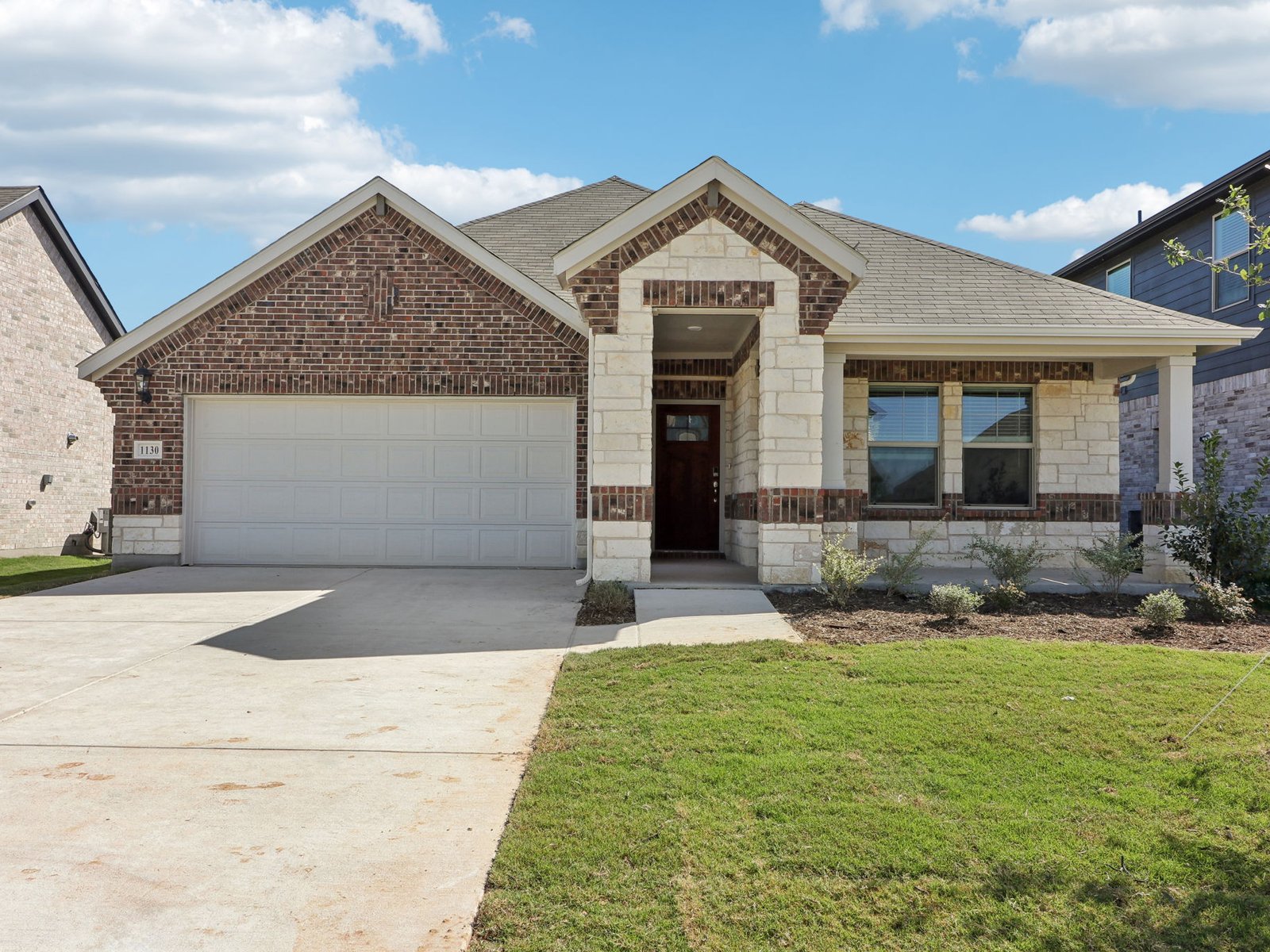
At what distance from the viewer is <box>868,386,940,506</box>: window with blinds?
41.1 feet

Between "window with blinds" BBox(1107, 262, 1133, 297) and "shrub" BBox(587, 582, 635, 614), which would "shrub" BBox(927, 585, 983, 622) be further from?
"window with blinds" BBox(1107, 262, 1133, 297)

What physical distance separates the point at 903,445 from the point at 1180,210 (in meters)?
9.32

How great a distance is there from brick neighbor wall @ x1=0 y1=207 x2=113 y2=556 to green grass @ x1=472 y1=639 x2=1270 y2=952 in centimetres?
1444

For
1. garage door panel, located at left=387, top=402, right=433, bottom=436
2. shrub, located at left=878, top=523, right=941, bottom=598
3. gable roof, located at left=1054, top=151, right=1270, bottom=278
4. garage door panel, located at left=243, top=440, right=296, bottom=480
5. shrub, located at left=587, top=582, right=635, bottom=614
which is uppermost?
gable roof, located at left=1054, top=151, right=1270, bottom=278

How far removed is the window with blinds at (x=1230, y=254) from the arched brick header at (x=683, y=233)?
33.9ft

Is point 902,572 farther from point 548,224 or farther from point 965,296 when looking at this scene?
point 548,224

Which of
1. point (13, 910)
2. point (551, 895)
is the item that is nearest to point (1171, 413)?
point (551, 895)

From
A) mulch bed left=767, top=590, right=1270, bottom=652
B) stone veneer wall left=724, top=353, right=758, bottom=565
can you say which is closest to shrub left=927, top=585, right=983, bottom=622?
mulch bed left=767, top=590, right=1270, bottom=652

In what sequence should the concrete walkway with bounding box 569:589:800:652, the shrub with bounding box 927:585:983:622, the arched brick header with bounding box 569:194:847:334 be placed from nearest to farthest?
the concrete walkway with bounding box 569:589:800:652, the shrub with bounding box 927:585:983:622, the arched brick header with bounding box 569:194:847:334

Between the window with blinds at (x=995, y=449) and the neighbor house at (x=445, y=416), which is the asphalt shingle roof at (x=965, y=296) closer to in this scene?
the neighbor house at (x=445, y=416)

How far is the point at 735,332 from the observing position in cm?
1191

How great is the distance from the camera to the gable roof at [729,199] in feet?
32.3

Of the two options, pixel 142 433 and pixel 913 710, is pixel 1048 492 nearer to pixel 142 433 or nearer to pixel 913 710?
pixel 913 710

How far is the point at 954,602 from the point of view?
8039 mm
